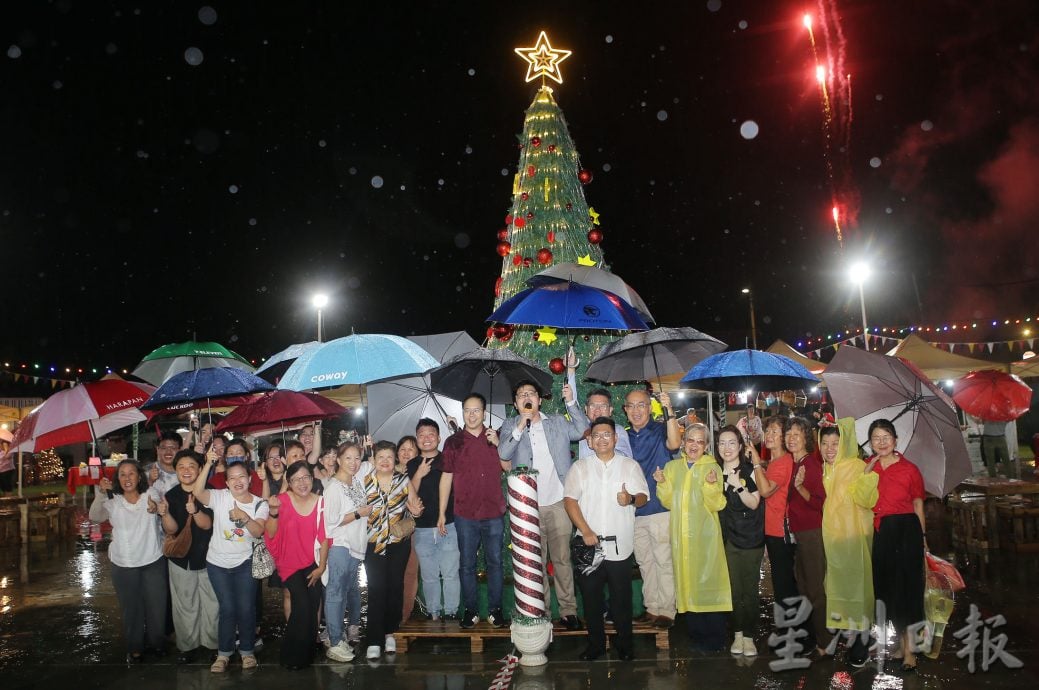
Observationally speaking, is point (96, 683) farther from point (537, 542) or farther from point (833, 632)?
point (833, 632)

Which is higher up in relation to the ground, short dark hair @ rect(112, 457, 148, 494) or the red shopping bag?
short dark hair @ rect(112, 457, 148, 494)

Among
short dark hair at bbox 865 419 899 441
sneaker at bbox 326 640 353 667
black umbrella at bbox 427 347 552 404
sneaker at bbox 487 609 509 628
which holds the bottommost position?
sneaker at bbox 326 640 353 667

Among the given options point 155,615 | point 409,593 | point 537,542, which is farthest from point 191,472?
point 537,542

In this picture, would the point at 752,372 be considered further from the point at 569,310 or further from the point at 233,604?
the point at 233,604

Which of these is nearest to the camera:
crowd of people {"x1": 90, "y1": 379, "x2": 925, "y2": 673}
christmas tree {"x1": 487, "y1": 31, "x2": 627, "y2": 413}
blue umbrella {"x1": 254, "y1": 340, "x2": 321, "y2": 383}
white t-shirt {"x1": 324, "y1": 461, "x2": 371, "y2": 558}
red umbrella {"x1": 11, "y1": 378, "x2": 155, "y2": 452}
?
crowd of people {"x1": 90, "y1": 379, "x2": 925, "y2": 673}

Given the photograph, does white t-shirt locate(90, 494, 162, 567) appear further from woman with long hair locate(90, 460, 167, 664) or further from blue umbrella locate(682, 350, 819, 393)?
blue umbrella locate(682, 350, 819, 393)

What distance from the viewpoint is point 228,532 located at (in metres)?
5.82

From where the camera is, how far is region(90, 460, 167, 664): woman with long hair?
5.94m

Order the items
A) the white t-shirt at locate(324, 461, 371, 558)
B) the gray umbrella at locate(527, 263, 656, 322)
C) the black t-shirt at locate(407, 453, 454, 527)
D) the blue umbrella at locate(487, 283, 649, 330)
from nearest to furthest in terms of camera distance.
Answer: the white t-shirt at locate(324, 461, 371, 558), the black t-shirt at locate(407, 453, 454, 527), the blue umbrella at locate(487, 283, 649, 330), the gray umbrella at locate(527, 263, 656, 322)

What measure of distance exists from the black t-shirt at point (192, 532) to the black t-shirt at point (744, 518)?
4.33m

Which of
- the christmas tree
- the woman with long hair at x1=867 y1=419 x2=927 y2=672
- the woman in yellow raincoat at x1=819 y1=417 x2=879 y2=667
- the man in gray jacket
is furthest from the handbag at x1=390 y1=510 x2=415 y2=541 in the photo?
the christmas tree

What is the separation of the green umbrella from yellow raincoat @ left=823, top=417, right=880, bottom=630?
6.88m

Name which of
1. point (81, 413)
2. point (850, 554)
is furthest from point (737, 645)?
point (81, 413)

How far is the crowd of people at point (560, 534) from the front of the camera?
17.8 ft
